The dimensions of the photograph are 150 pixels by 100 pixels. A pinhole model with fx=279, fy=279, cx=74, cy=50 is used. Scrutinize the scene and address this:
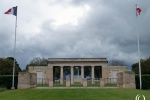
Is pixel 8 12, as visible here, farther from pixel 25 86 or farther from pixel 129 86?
pixel 129 86

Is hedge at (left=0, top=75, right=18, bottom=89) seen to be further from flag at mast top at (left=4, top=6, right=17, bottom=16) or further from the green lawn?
the green lawn

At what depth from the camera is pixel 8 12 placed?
3591 cm

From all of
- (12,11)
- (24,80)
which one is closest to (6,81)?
(24,80)

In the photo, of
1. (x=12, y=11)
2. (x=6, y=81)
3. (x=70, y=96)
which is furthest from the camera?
(x=12, y=11)

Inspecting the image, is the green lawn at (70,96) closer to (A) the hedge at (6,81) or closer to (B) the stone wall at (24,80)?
(B) the stone wall at (24,80)

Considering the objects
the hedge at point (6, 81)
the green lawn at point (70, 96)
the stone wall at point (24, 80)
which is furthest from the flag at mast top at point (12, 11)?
the green lawn at point (70, 96)

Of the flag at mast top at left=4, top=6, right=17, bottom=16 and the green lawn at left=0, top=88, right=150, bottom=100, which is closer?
the green lawn at left=0, top=88, right=150, bottom=100

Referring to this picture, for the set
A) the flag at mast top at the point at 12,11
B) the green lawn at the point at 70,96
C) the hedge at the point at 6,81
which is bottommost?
the green lawn at the point at 70,96

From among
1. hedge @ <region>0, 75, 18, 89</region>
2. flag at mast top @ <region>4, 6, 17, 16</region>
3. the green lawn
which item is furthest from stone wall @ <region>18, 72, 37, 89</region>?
the green lawn

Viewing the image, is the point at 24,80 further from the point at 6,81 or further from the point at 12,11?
the point at 12,11

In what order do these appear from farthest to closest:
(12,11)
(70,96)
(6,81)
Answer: (12,11) < (6,81) < (70,96)

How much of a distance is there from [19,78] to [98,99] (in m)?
19.9

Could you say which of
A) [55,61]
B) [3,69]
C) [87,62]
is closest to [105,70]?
[87,62]

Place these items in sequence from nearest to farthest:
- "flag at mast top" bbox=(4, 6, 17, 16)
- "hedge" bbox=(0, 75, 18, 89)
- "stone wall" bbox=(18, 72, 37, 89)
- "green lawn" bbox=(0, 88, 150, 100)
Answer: "green lawn" bbox=(0, 88, 150, 100) < "flag at mast top" bbox=(4, 6, 17, 16) < "hedge" bbox=(0, 75, 18, 89) < "stone wall" bbox=(18, 72, 37, 89)
